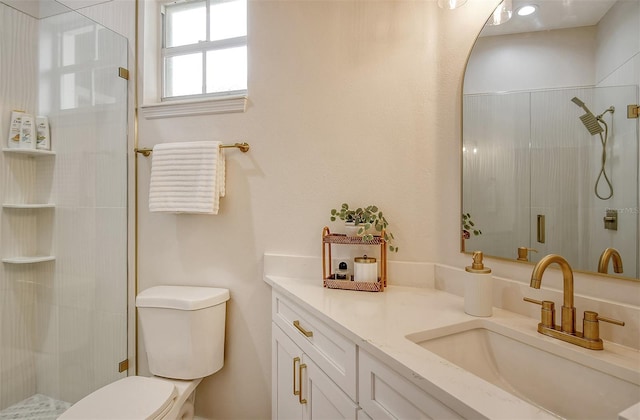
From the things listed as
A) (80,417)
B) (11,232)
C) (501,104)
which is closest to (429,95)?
(501,104)

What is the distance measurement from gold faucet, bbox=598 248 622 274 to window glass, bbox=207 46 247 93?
1.55m

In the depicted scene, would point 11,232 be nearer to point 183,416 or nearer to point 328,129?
point 183,416

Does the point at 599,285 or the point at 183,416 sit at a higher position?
the point at 599,285

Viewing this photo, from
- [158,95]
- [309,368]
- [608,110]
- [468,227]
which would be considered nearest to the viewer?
[608,110]

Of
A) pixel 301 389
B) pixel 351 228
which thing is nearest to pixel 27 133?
pixel 351 228

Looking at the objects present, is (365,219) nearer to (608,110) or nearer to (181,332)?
(608,110)

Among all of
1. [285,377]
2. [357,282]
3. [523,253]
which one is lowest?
[285,377]

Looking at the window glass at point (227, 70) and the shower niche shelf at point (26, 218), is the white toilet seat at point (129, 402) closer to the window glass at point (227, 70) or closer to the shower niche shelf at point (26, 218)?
the shower niche shelf at point (26, 218)

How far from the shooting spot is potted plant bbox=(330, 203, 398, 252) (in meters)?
1.24

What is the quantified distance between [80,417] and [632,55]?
1.88 metres

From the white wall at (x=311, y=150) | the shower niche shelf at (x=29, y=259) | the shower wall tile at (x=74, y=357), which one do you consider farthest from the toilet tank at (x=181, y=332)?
the shower niche shelf at (x=29, y=259)

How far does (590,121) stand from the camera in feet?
2.64

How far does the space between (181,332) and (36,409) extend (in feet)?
2.96

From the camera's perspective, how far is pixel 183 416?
4.78 ft
